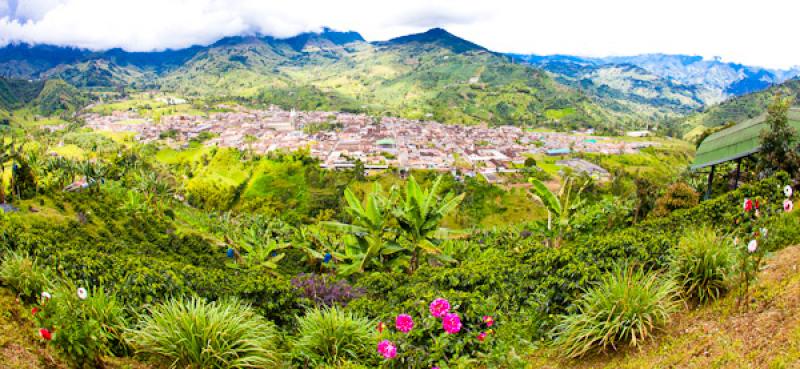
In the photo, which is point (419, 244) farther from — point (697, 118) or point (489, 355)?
point (697, 118)

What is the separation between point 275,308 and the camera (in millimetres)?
5656

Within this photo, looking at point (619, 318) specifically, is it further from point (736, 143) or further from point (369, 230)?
point (736, 143)

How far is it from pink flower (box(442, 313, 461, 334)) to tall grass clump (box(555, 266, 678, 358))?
3.33 feet

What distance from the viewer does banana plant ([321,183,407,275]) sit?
26.5 ft

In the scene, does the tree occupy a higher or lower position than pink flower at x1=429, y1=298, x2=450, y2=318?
higher

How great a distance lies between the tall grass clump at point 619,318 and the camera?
3498mm

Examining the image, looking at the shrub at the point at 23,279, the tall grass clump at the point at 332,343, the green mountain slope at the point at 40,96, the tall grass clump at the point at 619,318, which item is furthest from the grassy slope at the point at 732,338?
the green mountain slope at the point at 40,96

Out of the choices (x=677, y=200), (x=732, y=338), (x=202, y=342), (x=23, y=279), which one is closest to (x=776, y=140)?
(x=677, y=200)

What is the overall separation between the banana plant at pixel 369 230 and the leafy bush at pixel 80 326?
421cm

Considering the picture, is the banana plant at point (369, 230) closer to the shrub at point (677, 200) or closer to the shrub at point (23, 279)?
the shrub at point (23, 279)

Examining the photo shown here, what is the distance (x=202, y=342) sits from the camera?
379cm

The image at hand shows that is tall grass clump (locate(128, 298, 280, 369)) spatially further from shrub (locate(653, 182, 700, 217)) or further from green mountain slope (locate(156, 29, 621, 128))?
green mountain slope (locate(156, 29, 621, 128))

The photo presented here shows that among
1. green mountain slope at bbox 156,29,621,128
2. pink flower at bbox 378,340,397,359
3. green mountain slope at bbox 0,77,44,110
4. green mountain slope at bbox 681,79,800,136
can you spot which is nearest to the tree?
pink flower at bbox 378,340,397,359

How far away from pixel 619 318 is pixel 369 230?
5.37m
